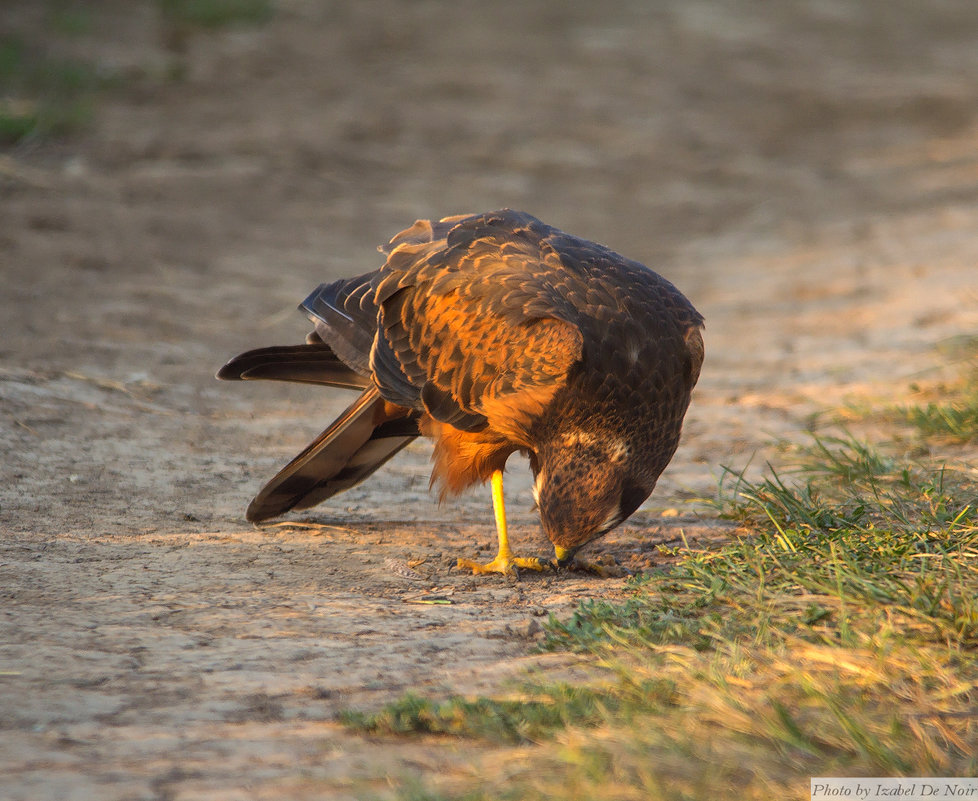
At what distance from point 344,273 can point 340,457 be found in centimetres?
439

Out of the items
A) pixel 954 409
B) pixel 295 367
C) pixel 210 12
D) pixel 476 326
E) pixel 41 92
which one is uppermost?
pixel 210 12

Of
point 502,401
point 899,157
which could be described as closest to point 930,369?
point 502,401

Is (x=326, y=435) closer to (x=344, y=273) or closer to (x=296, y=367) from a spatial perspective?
(x=296, y=367)

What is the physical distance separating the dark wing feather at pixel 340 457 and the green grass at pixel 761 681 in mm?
1353

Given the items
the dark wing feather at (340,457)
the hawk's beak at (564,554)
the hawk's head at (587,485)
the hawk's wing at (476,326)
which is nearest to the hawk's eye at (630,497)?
the hawk's head at (587,485)

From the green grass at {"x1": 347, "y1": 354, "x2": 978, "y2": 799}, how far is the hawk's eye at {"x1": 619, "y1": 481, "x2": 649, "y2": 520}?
10.8 inches

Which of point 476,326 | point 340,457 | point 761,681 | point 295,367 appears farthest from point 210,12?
point 761,681

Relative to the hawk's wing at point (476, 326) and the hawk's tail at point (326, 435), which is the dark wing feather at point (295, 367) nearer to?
the hawk's tail at point (326, 435)

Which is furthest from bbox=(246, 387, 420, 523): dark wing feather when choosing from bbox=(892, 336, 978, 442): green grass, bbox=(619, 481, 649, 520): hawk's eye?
bbox=(892, 336, 978, 442): green grass

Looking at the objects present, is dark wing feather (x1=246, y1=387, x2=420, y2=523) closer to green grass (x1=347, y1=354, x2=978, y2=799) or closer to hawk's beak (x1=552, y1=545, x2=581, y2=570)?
hawk's beak (x1=552, y1=545, x2=581, y2=570)

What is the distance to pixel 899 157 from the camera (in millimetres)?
11977

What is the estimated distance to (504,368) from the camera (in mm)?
3771

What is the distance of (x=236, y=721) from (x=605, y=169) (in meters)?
9.61

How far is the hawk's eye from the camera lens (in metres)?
3.61
